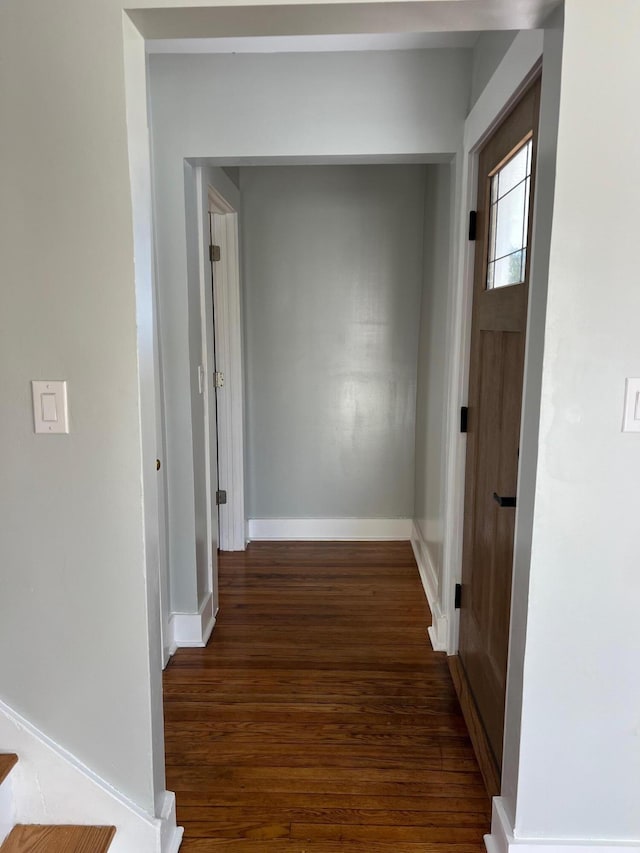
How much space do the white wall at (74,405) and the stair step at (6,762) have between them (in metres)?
0.02

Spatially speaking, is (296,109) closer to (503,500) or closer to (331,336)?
(331,336)

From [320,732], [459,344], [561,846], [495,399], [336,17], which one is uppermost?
[336,17]

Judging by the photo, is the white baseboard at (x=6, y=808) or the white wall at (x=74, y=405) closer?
the white wall at (x=74, y=405)

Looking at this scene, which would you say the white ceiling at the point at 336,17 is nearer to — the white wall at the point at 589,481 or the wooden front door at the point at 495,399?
the white wall at the point at 589,481

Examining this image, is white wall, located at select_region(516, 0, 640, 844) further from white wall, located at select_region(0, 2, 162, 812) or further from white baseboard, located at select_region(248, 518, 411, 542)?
white baseboard, located at select_region(248, 518, 411, 542)

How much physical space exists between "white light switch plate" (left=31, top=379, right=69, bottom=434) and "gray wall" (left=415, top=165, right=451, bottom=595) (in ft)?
5.22

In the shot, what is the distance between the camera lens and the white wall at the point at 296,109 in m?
2.23

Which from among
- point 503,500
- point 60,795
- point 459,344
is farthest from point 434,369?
point 60,795

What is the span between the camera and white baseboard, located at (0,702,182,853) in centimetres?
146

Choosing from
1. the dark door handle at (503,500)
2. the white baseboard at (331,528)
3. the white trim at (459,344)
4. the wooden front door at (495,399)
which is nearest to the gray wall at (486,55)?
the white trim at (459,344)

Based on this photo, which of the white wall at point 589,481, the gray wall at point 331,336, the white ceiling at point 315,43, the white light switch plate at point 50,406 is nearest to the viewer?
the white wall at point 589,481

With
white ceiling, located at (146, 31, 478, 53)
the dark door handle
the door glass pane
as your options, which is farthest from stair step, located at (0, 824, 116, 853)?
white ceiling, located at (146, 31, 478, 53)

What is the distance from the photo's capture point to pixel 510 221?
6.07ft

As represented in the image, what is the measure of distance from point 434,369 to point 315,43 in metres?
1.51
